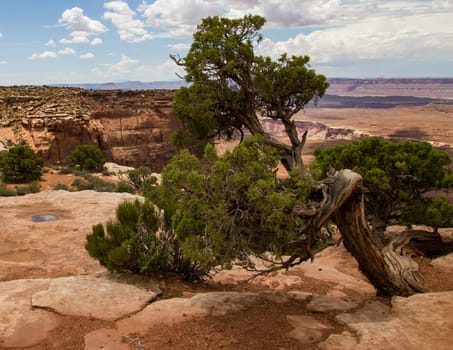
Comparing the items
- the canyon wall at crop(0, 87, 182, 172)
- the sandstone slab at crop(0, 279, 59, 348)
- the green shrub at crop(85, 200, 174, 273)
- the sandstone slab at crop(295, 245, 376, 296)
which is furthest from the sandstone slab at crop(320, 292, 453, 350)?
the canyon wall at crop(0, 87, 182, 172)

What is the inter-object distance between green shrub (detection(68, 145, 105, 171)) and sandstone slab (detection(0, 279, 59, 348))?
2854 centimetres

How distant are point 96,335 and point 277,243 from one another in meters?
3.05

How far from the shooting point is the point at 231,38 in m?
8.60

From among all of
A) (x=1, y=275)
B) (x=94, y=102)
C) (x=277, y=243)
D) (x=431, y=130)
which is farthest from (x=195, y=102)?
(x=431, y=130)

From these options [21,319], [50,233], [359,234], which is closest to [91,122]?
[50,233]

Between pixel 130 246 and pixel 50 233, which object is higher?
pixel 130 246

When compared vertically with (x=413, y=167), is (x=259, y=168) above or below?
above

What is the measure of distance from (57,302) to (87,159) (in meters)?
29.8

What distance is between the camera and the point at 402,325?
6.34 metres

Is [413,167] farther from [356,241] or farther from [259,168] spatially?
[259,168]

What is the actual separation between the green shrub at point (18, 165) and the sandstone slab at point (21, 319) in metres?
20.2

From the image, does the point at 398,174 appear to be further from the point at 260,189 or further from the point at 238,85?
the point at 260,189

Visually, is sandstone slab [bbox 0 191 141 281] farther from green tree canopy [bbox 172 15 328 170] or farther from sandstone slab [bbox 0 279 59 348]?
green tree canopy [bbox 172 15 328 170]

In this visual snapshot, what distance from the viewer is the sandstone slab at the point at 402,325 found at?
18.6 feet
